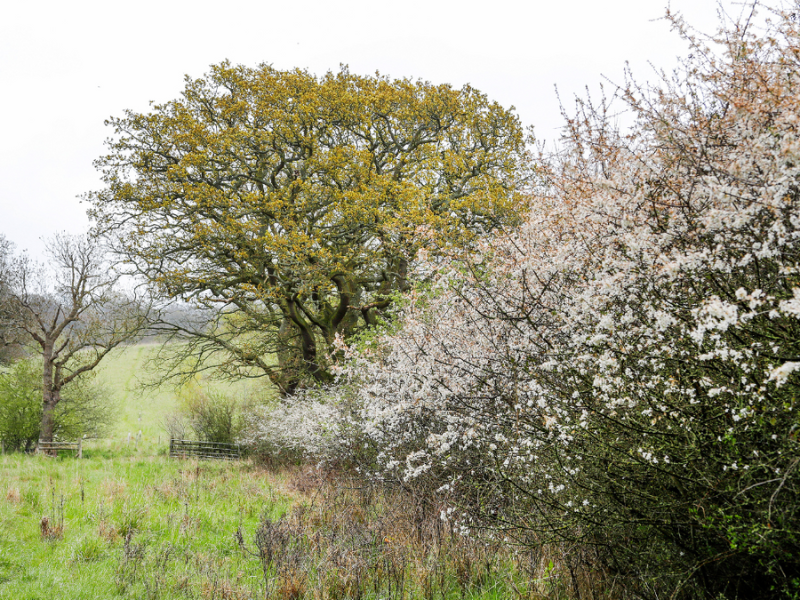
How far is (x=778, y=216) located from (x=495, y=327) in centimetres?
283

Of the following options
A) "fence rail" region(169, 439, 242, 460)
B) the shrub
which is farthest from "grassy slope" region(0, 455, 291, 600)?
the shrub

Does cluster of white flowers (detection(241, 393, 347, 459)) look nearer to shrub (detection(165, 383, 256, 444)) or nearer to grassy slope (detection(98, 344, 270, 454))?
shrub (detection(165, 383, 256, 444))

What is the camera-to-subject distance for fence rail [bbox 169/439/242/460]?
16.9 m

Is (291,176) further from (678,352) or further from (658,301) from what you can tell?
(678,352)

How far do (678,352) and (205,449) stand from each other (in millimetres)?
17658

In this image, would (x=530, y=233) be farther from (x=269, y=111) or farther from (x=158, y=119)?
(x=158, y=119)

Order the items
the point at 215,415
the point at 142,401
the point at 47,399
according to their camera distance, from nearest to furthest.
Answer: the point at 47,399, the point at 215,415, the point at 142,401

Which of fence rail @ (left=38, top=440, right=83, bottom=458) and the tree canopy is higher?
the tree canopy

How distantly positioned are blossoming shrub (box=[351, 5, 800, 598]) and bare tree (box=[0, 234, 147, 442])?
1583cm

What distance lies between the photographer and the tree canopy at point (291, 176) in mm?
12906

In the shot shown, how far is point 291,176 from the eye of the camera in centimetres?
1424

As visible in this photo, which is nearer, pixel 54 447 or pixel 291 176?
pixel 291 176

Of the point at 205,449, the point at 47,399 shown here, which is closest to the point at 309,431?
the point at 205,449

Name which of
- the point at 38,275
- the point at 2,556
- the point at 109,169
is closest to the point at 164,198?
the point at 109,169
